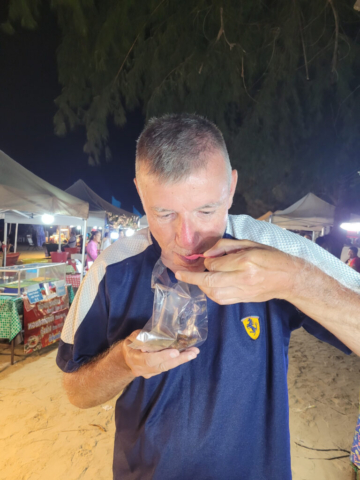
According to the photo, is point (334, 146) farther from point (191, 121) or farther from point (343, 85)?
point (191, 121)

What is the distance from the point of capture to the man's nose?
3.92 feet

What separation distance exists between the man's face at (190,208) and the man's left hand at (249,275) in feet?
0.84

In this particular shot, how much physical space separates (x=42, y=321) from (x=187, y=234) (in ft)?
17.7

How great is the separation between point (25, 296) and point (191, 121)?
202 inches

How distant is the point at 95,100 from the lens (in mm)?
5387

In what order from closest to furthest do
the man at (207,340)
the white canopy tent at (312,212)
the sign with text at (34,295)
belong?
1. the man at (207,340)
2. the sign with text at (34,295)
3. the white canopy tent at (312,212)

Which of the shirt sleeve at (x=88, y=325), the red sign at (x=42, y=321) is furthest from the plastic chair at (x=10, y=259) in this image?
the shirt sleeve at (x=88, y=325)

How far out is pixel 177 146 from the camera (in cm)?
119

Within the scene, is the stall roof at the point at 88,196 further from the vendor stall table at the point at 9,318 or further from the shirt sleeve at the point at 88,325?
the shirt sleeve at the point at 88,325

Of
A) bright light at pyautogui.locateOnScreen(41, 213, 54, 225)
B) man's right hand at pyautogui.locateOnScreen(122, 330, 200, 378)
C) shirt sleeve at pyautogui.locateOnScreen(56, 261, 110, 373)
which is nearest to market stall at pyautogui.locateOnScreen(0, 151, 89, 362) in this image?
bright light at pyautogui.locateOnScreen(41, 213, 54, 225)

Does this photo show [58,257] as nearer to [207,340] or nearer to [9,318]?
[9,318]

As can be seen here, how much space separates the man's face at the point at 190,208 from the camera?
1.17 meters

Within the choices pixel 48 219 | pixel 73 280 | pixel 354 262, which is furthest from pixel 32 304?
pixel 354 262

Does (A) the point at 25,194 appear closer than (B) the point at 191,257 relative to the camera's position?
No
